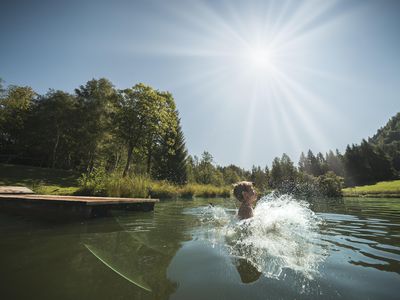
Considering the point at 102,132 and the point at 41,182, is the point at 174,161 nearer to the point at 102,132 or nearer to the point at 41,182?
the point at 102,132

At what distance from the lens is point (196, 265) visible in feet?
8.86

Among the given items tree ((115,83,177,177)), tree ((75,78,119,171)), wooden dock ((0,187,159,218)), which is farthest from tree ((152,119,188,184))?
wooden dock ((0,187,159,218))

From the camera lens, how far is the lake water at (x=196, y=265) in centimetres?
197

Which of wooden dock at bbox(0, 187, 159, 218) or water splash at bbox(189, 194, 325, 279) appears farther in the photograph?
wooden dock at bbox(0, 187, 159, 218)

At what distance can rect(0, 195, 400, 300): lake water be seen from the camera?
197cm

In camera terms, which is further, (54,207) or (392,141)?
(392,141)

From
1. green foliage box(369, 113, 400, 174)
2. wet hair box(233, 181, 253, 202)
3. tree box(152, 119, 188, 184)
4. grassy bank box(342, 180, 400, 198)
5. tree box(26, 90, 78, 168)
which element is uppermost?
green foliage box(369, 113, 400, 174)

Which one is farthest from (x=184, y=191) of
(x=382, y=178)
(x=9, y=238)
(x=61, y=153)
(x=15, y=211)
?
(x=382, y=178)

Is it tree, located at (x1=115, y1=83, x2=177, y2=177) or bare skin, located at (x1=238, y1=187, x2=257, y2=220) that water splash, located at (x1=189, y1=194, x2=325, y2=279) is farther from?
tree, located at (x1=115, y1=83, x2=177, y2=177)

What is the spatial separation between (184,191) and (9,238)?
16.8m

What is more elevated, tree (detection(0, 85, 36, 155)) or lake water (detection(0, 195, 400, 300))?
tree (detection(0, 85, 36, 155))

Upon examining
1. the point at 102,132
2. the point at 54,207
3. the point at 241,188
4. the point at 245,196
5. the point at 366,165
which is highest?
the point at 366,165

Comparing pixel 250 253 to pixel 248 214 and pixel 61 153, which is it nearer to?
pixel 248 214

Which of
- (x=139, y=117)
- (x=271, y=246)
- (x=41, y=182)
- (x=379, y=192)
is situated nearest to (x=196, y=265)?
(x=271, y=246)
